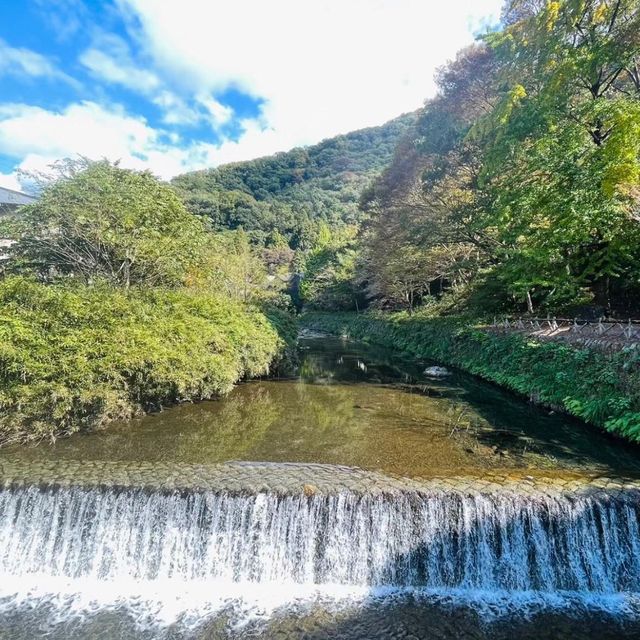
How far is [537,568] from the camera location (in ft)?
20.7

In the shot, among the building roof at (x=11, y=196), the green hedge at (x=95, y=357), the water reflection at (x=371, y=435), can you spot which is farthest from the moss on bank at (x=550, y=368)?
the building roof at (x=11, y=196)

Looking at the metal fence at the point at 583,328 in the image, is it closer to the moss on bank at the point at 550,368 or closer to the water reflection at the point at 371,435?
the moss on bank at the point at 550,368

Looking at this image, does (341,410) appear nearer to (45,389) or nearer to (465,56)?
(45,389)

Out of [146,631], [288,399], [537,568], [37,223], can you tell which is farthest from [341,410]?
[37,223]

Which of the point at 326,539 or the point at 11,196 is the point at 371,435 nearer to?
the point at 326,539

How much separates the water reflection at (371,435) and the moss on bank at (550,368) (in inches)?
20.2

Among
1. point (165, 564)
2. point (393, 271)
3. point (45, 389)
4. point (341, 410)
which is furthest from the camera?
point (393, 271)

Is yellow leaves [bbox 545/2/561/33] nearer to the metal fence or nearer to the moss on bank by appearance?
the metal fence

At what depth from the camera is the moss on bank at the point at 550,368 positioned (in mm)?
9555

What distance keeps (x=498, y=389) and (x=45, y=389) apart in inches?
553

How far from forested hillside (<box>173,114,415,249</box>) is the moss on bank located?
2355 inches

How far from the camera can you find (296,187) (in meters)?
106

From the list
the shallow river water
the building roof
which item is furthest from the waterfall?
the building roof

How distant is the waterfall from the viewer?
6332 mm
